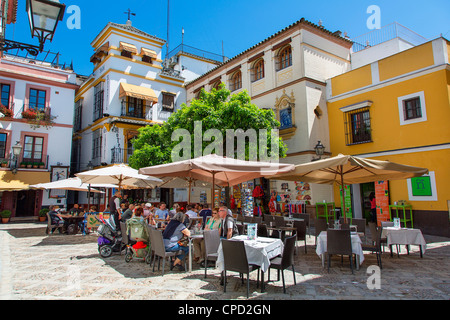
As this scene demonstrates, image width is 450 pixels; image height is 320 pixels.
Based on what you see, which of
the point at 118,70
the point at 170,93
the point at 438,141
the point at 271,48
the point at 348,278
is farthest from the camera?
the point at 170,93

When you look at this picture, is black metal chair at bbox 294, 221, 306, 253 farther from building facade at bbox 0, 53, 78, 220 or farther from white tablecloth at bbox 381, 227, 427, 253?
building facade at bbox 0, 53, 78, 220

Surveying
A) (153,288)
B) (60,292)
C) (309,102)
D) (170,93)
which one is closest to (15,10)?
(60,292)

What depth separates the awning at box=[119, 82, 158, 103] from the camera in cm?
2106

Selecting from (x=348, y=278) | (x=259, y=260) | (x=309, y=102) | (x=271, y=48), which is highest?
(x=271, y=48)

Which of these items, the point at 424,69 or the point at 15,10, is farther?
the point at 424,69

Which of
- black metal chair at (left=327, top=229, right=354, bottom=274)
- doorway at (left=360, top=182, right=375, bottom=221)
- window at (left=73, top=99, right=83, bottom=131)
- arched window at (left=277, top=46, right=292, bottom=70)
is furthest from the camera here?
window at (left=73, top=99, right=83, bottom=131)

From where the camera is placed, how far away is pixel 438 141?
1146 cm

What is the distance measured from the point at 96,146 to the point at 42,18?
20.1 m

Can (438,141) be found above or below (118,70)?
below

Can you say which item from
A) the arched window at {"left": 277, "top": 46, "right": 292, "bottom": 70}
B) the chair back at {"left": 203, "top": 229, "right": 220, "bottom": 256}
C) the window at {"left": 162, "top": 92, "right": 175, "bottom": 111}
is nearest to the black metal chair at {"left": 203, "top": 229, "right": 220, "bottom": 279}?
the chair back at {"left": 203, "top": 229, "right": 220, "bottom": 256}

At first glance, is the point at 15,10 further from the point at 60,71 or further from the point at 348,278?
the point at 60,71

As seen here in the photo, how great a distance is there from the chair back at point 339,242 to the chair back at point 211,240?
2.31 metres

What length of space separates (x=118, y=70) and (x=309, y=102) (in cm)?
1427

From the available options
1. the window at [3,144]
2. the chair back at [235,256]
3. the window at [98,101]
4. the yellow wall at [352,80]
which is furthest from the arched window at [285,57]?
the window at [3,144]
